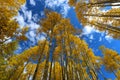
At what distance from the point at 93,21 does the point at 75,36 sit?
308cm

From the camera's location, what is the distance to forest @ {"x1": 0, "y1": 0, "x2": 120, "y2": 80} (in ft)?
34.7

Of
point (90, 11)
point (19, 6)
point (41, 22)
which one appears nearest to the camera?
point (19, 6)

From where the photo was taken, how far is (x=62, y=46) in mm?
15312

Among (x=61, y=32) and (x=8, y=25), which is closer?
(x=8, y=25)

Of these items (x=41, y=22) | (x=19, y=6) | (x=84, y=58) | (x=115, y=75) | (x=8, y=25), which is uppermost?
(x=19, y=6)

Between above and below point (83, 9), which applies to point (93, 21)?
below

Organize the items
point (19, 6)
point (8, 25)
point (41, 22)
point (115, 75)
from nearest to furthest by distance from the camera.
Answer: point (8, 25) → point (19, 6) → point (41, 22) → point (115, 75)

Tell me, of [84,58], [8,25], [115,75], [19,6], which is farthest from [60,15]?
[115,75]

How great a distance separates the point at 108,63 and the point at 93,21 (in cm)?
705

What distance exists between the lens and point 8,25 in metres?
10.5

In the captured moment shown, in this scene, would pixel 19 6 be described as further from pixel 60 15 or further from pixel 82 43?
pixel 82 43

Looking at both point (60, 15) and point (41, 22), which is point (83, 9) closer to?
point (60, 15)

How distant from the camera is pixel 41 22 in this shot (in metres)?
16.9

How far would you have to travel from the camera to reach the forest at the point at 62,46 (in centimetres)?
1059
